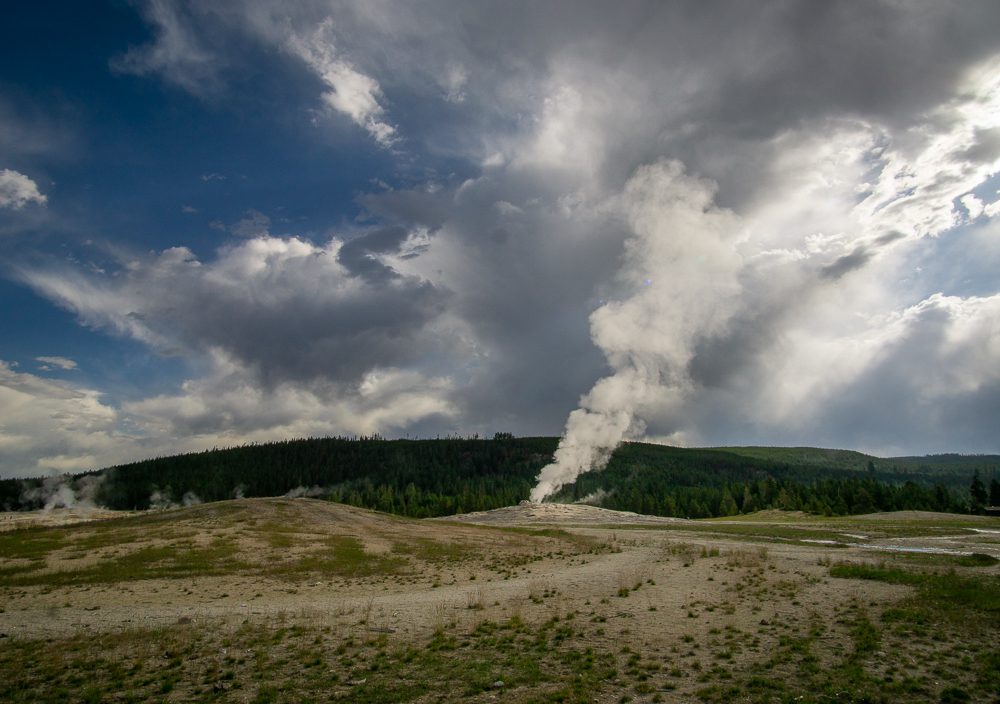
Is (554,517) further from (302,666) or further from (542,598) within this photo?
(302,666)

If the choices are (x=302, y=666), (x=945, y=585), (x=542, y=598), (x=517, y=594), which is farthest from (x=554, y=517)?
(x=302, y=666)

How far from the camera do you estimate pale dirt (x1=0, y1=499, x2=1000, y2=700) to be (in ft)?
79.0

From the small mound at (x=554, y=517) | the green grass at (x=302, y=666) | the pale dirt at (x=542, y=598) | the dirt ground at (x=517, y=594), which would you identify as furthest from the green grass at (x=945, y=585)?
the small mound at (x=554, y=517)

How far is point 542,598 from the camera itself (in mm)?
30453

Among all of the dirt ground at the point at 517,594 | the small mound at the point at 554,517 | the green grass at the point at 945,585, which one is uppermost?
the green grass at the point at 945,585

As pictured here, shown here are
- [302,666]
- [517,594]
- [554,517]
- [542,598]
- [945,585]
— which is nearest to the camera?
[302,666]

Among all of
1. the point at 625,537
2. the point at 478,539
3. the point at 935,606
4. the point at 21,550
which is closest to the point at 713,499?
the point at 625,537

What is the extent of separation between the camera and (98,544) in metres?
56.2

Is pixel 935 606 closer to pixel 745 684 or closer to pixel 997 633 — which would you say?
pixel 997 633

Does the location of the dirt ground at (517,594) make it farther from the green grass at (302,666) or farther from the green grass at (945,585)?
the green grass at (302,666)

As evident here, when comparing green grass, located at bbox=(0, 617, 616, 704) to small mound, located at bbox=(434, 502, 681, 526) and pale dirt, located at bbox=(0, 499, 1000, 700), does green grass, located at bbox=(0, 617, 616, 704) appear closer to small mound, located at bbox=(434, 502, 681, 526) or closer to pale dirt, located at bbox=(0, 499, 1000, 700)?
pale dirt, located at bbox=(0, 499, 1000, 700)

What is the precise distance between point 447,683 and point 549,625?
7906 millimetres

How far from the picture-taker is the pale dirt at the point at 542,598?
24094mm

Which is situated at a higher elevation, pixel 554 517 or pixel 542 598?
pixel 542 598
